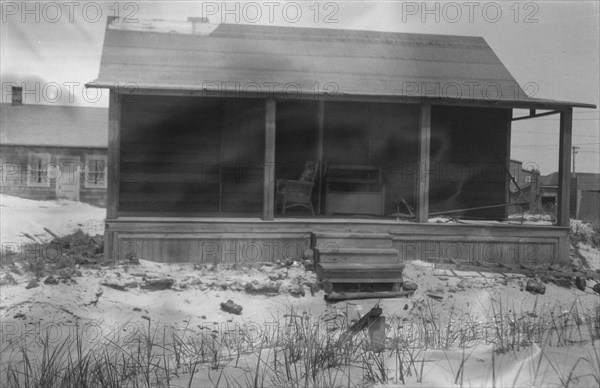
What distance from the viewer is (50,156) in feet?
68.9

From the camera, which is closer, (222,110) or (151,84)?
(151,84)

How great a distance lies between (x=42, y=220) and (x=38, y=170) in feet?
27.0

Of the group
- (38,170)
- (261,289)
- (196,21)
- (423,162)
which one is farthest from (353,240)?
(38,170)

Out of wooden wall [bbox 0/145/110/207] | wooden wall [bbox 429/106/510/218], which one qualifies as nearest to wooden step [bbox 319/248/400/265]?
wooden wall [bbox 429/106/510/218]

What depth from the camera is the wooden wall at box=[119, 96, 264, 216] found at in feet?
32.6

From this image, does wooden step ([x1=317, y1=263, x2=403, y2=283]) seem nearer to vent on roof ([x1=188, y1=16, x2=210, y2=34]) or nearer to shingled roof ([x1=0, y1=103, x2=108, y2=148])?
vent on roof ([x1=188, y1=16, x2=210, y2=34])

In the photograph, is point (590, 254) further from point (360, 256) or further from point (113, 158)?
point (113, 158)

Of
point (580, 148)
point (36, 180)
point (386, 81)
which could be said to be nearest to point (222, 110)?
point (386, 81)

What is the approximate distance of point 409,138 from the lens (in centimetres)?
1053

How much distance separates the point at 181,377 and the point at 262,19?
233 inches

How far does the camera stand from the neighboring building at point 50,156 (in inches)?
807

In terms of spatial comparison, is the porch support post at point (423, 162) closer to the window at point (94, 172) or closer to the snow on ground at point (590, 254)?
the snow on ground at point (590, 254)

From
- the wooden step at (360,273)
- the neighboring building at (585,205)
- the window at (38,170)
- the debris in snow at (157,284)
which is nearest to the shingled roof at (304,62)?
the wooden step at (360,273)

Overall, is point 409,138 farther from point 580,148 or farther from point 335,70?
point 580,148
